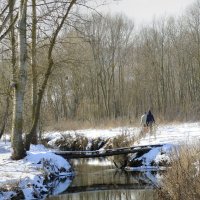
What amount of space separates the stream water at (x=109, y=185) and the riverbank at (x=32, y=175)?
0.52 metres

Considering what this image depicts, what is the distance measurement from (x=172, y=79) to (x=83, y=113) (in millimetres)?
13914

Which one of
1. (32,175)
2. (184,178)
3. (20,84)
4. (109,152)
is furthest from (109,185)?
(184,178)

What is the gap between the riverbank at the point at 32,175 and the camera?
1362 cm

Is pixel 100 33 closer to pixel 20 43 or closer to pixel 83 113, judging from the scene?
pixel 83 113

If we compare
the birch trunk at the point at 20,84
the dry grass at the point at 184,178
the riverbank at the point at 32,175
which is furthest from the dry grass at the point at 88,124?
the dry grass at the point at 184,178

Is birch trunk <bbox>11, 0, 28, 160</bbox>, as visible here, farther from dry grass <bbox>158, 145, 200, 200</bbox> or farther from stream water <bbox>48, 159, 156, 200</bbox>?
dry grass <bbox>158, 145, 200, 200</bbox>

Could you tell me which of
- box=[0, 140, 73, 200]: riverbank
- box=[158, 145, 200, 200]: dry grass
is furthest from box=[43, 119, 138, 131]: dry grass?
box=[158, 145, 200, 200]: dry grass

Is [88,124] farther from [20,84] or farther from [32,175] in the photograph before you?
[32,175]

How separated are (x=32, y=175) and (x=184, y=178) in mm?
6503

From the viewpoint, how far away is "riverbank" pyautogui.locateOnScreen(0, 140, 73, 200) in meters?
13.6

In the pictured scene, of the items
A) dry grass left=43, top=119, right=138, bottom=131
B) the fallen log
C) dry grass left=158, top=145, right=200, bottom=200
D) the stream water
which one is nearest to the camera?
dry grass left=158, top=145, right=200, bottom=200

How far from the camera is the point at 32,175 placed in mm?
15266

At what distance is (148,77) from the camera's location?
184 ft

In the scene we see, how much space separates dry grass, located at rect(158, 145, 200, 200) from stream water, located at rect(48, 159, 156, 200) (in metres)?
2.13
